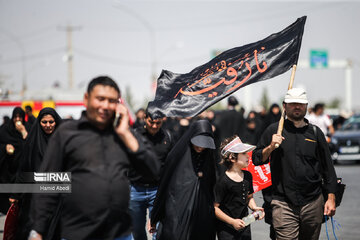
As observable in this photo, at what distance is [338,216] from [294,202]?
4420 mm

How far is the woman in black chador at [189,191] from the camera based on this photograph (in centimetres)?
523

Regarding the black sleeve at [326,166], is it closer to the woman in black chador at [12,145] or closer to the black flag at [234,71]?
the black flag at [234,71]

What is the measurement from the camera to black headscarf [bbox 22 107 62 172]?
5969 mm

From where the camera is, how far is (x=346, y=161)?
2192 cm

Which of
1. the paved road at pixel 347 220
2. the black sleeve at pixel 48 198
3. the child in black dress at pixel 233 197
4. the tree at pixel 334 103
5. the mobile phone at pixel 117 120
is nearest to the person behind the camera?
the black sleeve at pixel 48 198

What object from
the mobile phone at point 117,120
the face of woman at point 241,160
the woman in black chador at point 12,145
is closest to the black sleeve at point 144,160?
the mobile phone at point 117,120

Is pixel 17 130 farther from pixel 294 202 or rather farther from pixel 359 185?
pixel 359 185

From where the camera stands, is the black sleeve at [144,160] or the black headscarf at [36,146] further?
the black headscarf at [36,146]

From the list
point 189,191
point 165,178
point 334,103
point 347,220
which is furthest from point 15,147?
point 334,103

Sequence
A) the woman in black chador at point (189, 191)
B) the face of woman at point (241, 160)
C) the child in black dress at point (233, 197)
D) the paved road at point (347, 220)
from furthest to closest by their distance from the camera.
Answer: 1. the paved road at point (347, 220)
2. the face of woman at point (241, 160)
3. the child in black dress at point (233, 197)
4. the woman in black chador at point (189, 191)

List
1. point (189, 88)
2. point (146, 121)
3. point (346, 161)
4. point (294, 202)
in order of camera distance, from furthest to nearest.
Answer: point (346, 161) → point (146, 121) → point (189, 88) → point (294, 202)

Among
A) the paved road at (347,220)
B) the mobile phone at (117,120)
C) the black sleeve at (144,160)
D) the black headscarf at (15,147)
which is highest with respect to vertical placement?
the mobile phone at (117,120)

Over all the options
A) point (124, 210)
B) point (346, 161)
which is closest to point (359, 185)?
point (346, 161)

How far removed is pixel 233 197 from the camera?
17.6 feet
